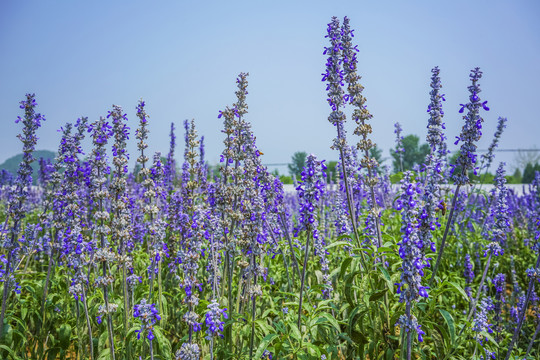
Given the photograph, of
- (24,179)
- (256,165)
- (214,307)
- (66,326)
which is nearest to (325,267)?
(256,165)

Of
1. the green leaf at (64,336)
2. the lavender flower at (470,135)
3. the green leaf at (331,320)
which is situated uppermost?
the lavender flower at (470,135)

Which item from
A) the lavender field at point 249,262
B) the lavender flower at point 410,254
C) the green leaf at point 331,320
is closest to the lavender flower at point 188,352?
the lavender field at point 249,262

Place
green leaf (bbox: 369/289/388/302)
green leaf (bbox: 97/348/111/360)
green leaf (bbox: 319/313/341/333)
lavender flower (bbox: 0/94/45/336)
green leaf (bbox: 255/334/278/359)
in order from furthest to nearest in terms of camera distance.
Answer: lavender flower (bbox: 0/94/45/336) < green leaf (bbox: 97/348/111/360) < green leaf (bbox: 369/289/388/302) < green leaf (bbox: 319/313/341/333) < green leaf (bbox: 255/334/278/359)

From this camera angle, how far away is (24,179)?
4.74 m

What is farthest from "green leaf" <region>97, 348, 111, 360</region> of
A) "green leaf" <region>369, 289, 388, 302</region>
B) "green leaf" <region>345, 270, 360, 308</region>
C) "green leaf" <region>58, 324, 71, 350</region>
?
"green leaf" <region>369, 289, 388, 302</region>

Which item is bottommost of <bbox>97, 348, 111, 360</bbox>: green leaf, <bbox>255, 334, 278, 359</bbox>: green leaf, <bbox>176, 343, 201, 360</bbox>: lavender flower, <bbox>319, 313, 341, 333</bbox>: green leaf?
A: <bbox>97, 348, 111, 360</bbox>: green leaf

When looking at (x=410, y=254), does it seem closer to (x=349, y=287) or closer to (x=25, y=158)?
(x=349, y=287)

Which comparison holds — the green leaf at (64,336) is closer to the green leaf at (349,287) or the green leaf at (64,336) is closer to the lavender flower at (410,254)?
the green leaf at (349,287)

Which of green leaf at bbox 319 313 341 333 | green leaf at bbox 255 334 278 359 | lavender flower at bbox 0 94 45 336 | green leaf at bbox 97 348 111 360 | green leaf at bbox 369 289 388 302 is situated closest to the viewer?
green leaf at bbox 255 334 278 359

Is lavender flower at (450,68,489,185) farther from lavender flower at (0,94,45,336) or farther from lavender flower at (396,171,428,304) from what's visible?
lavender flower at (0,94,45,336)

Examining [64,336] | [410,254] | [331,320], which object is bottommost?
[64,336]

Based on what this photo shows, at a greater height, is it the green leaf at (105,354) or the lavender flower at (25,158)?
the lavender flower at (25,158)

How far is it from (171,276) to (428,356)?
4.41 m

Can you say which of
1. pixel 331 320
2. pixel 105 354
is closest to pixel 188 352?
pixel 331 320
